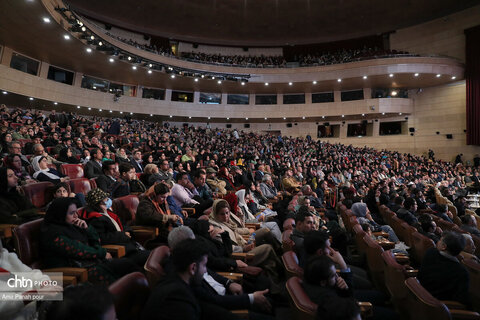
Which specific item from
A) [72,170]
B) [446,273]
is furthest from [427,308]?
[72,170]

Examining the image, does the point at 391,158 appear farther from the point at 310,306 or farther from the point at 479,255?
the point at 310,306

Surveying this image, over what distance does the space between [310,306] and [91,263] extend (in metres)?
1.34

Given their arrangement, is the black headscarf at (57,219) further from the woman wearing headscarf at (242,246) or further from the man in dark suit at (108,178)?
the man in dark suit at (108,178)

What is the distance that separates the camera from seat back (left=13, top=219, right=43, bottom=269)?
58.1 inches

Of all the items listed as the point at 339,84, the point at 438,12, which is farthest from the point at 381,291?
the point at 438,12

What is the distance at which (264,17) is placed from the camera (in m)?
16.0

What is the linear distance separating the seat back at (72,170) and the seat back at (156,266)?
3022 mm

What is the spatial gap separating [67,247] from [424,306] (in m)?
2.02

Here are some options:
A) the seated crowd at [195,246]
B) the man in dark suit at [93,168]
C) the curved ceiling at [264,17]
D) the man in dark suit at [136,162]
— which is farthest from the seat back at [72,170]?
the curved ceiling at [264,17]

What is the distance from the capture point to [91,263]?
164 centimetres

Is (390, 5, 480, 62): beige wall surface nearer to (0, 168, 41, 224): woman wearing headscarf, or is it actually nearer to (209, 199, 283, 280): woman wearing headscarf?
(209, 199, 283, 280): woman wearing headscarf

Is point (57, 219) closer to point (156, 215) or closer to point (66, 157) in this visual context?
point (156, 215)

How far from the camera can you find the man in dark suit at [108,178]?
308 cm

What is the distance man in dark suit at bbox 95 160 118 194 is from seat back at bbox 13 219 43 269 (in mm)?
1451
